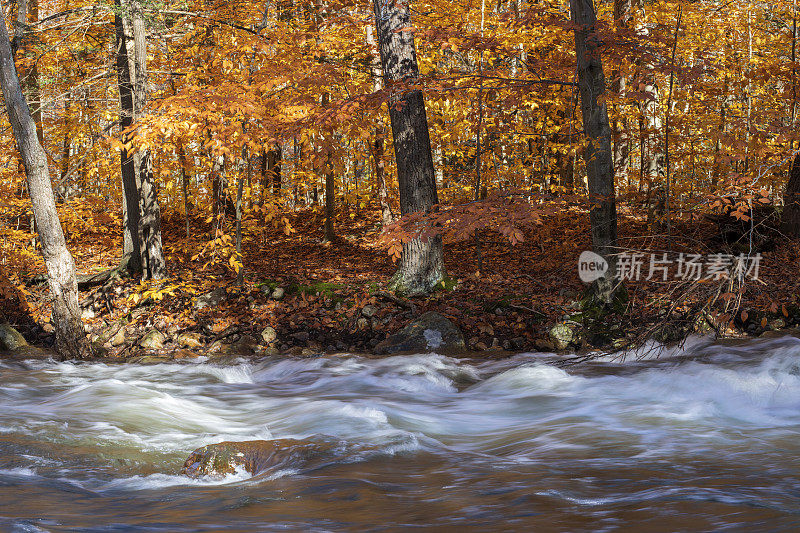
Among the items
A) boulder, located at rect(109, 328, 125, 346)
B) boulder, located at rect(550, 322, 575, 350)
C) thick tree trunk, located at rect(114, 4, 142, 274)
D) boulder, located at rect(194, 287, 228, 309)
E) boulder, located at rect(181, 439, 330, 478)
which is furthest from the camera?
thick tree trunk, located at rect(114, 4, 142, 274)

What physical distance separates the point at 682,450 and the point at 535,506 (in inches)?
65.7

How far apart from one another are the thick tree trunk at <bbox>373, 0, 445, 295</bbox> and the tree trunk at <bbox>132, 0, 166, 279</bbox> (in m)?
4.04

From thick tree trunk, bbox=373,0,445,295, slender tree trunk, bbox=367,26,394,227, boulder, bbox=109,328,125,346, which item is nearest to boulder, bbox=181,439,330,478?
thick tree trunk, bbox=373,0,445,295

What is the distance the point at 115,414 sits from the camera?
18.4 feet

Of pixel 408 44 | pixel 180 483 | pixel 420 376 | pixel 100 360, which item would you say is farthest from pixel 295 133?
pixel 180 483

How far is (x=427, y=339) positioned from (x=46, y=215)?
17.2 feet

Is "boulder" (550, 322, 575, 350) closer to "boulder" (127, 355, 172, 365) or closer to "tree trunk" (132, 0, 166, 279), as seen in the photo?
"boulder" (127, 355, 172, 365)

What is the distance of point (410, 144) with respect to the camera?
941cm

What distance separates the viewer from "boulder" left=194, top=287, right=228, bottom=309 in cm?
1007

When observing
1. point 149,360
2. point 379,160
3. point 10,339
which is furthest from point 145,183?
point 379,160

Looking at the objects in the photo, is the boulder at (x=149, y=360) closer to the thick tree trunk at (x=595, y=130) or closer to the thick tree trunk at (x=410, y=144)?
the thick tree trunk at (x=410, y=144)

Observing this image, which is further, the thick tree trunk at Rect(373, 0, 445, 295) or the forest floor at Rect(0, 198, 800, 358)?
the thick tree trunk at Rect(373, 0, 445, 295)

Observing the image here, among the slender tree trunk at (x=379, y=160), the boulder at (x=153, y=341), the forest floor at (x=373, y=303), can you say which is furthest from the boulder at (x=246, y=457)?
the slender tree trunk at (x=379, y=160)

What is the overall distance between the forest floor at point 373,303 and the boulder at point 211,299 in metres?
0.03
